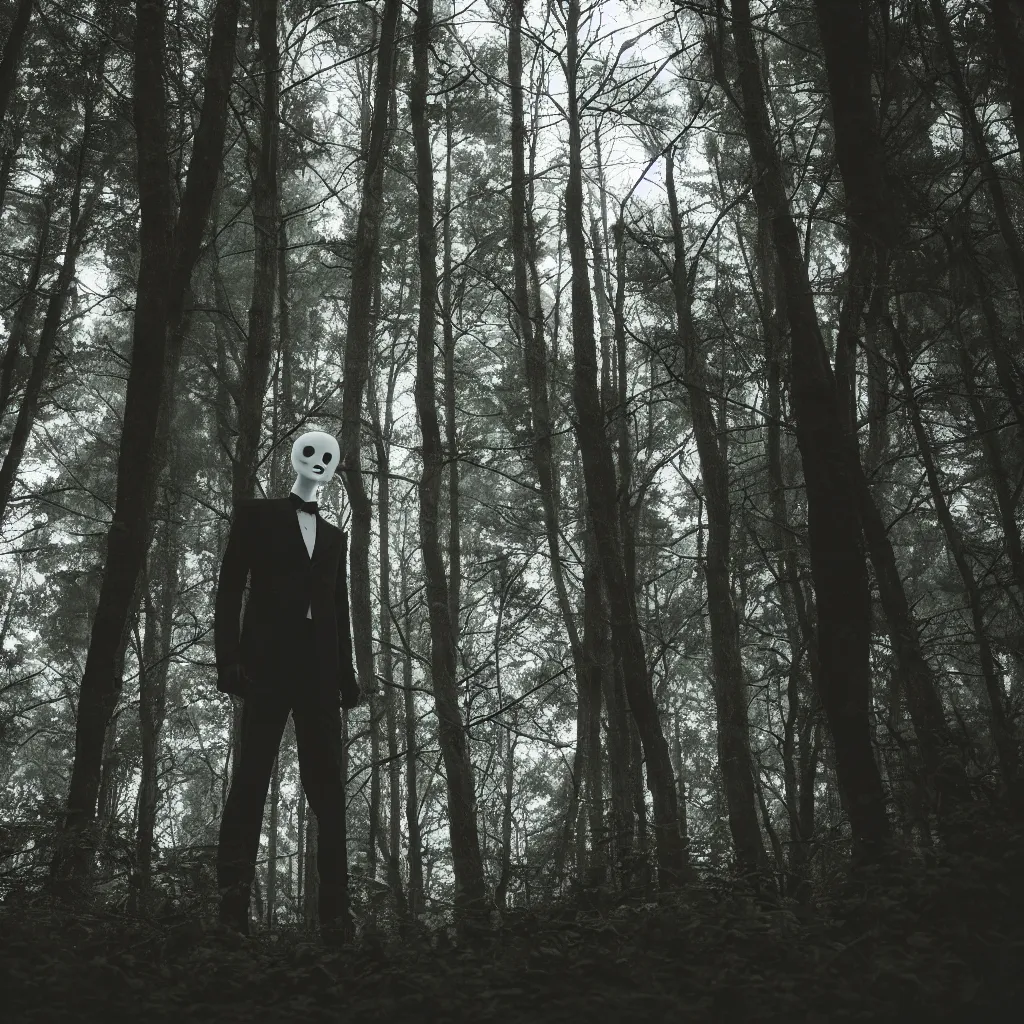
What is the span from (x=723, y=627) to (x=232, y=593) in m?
4.63

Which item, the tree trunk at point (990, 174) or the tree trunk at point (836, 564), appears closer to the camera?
the tree trunk at point (836, 564)

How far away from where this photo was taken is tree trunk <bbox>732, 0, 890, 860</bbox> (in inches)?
158

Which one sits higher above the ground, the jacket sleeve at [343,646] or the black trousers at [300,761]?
the jacket sleeve at [343,646]

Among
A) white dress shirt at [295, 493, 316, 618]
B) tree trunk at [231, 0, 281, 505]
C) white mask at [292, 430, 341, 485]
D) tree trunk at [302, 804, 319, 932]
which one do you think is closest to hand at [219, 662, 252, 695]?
white dress shirt at [295, 493, 316, 618]

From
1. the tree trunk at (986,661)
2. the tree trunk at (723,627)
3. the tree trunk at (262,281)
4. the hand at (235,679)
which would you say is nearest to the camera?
the tree trunk at (986,661)

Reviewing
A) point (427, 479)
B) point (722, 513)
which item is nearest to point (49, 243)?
point (427, 479)

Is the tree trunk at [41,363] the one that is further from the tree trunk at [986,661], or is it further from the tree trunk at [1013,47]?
the tree trunk at [1013,47]

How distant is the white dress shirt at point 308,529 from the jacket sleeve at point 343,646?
0.62 feet

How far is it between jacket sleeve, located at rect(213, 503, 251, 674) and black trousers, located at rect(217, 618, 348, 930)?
19 centimetres

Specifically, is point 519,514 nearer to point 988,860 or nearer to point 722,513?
point 722,513

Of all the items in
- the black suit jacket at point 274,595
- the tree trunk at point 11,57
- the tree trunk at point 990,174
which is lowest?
the black suit jacket at point 274,595

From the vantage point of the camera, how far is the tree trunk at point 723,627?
24.4ft

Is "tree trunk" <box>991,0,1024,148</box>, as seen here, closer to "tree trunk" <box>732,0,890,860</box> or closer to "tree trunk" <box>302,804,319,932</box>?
"tree trunk" <box>732,0,890,860</box>

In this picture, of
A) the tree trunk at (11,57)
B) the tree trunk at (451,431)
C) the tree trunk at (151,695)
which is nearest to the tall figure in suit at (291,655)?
the tree trunk at (151,695)
